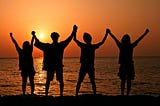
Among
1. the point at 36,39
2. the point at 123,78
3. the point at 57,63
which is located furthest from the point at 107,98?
the point at 36,39

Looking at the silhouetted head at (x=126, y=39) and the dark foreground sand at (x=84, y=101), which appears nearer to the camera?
the dark foreground sand at (x=84, y=101)

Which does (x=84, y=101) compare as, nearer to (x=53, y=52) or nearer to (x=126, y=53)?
(x=53, y=52)

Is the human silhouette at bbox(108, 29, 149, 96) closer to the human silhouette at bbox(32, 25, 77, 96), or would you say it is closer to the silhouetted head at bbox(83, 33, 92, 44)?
the silhouetted head at bbox(83, 33, 92, 44)

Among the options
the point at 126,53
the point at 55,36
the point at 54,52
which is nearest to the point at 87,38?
the point at 55,36

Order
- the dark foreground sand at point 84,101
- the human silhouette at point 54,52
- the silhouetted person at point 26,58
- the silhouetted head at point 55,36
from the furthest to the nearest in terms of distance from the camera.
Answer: the silhouetted person at point 26,58
the human silhouette at point 54,52
the silhouetted head at point 55,36
the dark foreground sand at point 84,101

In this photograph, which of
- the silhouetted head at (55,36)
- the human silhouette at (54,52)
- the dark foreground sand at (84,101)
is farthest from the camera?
the human silhouette at (54,52)

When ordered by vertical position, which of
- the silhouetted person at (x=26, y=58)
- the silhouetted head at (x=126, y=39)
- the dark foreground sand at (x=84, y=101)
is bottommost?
the dark foreground sand at (x=84, y=101)

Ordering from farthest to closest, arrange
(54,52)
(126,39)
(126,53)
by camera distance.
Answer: (126,53) < (126,39) < (54,52)

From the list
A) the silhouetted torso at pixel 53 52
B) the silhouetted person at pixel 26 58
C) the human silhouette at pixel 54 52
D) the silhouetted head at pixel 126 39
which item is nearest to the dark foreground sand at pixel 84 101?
the human silhouette at pixel 54 52

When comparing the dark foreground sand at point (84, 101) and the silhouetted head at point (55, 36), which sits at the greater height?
the silhouetted head at point (55, 36)

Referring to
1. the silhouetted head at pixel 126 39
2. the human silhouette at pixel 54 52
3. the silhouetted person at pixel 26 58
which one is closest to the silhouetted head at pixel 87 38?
the human silhouette at pixel 54 52

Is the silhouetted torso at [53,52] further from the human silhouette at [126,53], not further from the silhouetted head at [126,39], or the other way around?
the silhouetted head at [126,39]

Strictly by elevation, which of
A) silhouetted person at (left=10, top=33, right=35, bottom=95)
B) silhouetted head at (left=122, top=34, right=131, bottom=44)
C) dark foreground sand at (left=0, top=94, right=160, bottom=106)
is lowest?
dark foreground sand at (left=0, top=94, right=160, bottom=106)

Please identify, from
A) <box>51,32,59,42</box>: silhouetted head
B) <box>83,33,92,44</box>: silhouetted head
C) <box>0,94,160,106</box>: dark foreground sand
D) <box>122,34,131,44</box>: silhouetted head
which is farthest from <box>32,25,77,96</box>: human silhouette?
<box>122,34,131,44</box>: silhouetted head
